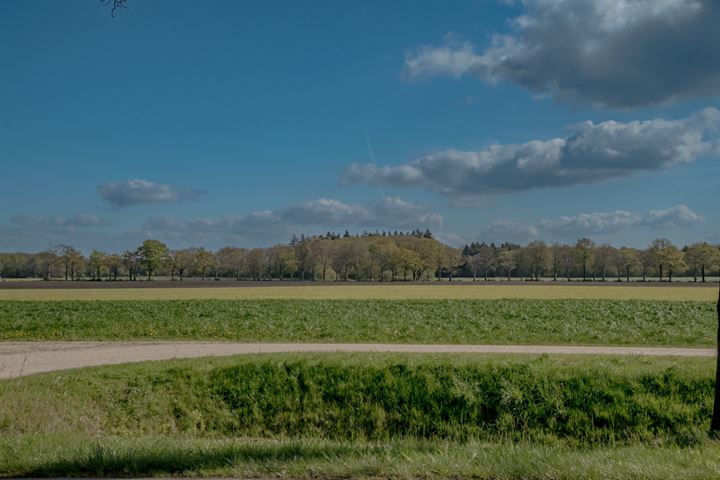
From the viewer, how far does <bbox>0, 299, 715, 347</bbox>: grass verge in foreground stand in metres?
23.8

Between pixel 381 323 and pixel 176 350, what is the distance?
986 centimetres

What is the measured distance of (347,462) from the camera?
6.54m

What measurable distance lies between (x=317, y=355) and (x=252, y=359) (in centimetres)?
188

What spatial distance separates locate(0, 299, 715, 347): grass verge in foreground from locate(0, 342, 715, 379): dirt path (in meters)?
1.83

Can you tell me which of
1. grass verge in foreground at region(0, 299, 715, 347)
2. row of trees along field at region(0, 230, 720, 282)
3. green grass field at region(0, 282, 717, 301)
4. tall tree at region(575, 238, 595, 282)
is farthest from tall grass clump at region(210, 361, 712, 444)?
tall tree at region(575, 238, 595, 282)

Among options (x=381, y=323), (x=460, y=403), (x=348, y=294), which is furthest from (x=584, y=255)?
(x=460, y=403)

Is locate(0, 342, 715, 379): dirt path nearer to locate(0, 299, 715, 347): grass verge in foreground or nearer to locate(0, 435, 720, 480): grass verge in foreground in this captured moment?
locate(0, 299, 715, 347): grass verge in foreground

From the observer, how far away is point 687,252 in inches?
5408

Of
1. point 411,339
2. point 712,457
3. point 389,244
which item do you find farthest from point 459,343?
point 389,244

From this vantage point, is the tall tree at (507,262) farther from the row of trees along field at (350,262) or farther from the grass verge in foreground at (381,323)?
the grass verge in foreground at (381,323)

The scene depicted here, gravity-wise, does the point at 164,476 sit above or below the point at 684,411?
above

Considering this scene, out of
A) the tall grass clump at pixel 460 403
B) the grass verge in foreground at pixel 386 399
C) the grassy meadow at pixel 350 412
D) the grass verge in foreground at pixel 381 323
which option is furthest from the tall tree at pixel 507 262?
the tall grass clump at pixel 460 403

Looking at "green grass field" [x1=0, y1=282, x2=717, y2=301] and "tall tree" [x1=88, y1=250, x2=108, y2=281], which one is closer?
"green grass field" [x1=0, y1=282, x2=717, y2=301]

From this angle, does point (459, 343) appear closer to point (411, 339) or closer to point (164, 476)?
point (411, 339)
